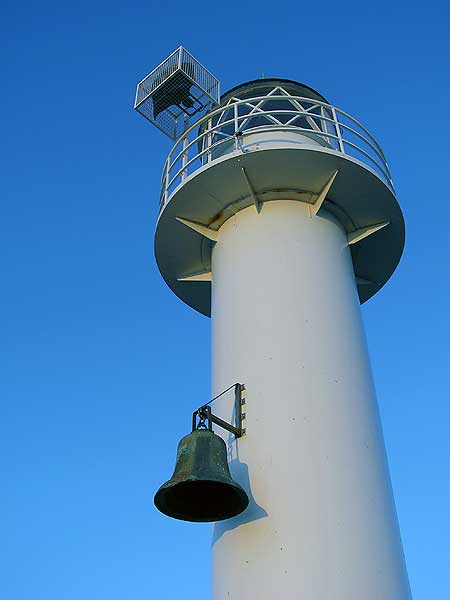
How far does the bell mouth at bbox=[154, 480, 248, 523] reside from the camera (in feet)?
23.4

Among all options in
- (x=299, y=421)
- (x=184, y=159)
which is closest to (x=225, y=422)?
(x=299, y=421)

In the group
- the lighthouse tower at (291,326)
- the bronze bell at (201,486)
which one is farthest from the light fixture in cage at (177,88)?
the bronze bell at (201,486)

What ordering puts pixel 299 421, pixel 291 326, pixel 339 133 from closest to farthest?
pixel 299 421, pixel 291 326, pixel 339 133

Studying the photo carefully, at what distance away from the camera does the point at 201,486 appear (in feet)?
24.9

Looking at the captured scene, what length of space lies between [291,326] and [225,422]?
1.51 m

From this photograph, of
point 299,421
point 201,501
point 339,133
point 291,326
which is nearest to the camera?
point 201,501

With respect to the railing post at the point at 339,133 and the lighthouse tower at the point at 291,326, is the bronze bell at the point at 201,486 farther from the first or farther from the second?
the railing post at the point at 339,133

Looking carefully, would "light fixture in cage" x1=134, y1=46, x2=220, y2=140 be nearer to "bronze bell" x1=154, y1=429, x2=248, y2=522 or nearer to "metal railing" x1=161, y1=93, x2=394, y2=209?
"metal railing" x1=161, y1=93, x2=394, y2=209

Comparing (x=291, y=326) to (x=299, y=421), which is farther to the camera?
(x=291, y=326)

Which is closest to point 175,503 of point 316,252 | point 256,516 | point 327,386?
point 256,516

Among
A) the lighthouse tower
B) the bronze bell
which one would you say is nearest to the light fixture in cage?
the lighthouse tower

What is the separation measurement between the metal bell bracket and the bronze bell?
0.19m

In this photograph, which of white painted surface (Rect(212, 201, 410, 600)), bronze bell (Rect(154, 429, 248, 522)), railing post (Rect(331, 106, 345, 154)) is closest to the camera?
bronze bell (Rect(154, 429, 248, 522))

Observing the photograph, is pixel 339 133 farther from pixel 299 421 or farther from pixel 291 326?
pixel 299 421
